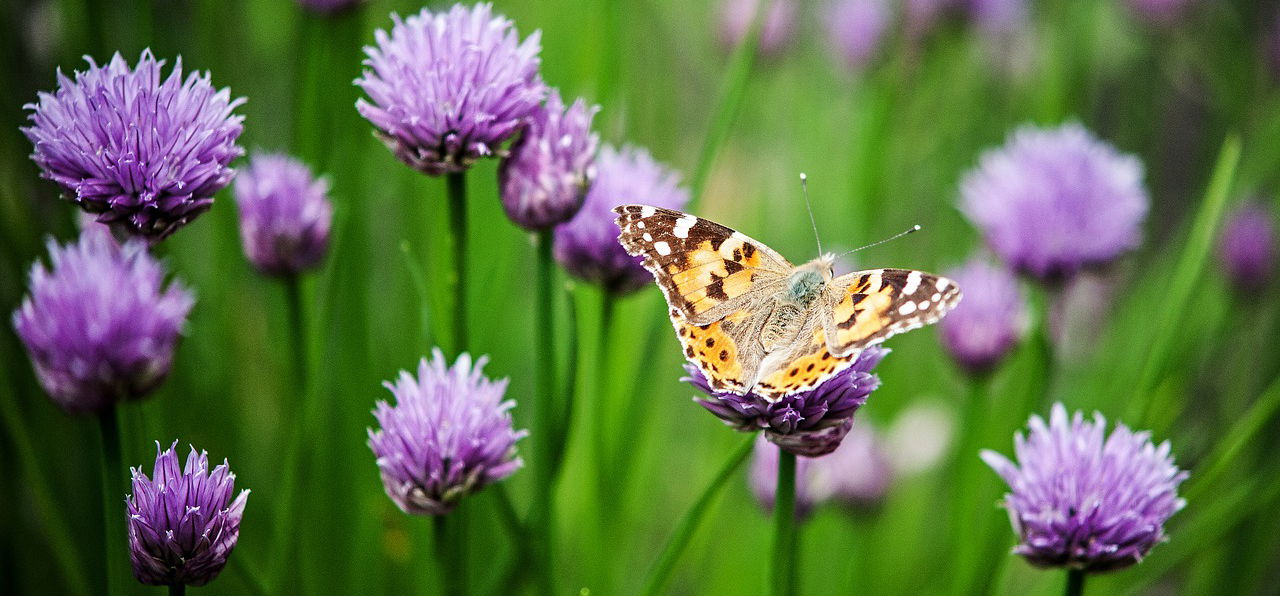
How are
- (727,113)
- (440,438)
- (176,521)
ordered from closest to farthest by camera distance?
(176,521), (440,438), (727,113)

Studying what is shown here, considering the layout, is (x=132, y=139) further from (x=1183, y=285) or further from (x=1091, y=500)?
(x=1183, y=285)

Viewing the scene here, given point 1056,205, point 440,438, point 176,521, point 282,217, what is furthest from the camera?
point 1056,205

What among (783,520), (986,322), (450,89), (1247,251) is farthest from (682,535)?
(1247,251)

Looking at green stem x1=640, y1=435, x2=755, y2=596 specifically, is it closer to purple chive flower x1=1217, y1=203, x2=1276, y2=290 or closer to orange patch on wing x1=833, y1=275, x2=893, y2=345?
orange patch on wing x1=833, y1=275, x2=893, y2=345

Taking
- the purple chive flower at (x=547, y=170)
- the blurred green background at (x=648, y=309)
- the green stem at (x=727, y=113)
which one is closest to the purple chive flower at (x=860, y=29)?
the blurred green background at (x=648, y=309)

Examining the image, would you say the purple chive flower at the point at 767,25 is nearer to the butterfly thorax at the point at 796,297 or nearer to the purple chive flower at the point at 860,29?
the purple chive flower at the point at 860,29

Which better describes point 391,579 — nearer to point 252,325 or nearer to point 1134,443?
point 252,325
